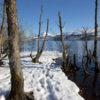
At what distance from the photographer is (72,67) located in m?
23.3

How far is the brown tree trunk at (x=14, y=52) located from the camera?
349 inches

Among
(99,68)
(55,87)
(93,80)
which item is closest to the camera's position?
(55,87)

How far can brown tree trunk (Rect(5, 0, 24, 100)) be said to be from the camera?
8875mm

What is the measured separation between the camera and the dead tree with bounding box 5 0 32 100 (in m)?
8.88

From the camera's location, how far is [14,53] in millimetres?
9156

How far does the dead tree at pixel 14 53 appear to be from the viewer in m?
8.88

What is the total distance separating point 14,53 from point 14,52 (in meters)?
0.04

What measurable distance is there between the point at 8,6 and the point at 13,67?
227cm

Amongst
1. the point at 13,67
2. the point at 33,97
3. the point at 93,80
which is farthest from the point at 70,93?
the point at 93,80

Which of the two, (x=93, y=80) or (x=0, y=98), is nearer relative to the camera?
(x=0, y=98)

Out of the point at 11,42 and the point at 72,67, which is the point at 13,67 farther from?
the point at 72,67

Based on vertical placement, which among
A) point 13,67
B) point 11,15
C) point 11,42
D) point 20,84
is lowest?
point 20,84

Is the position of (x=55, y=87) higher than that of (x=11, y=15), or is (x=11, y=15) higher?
(x=11, y=15)

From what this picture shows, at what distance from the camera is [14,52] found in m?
9.15
